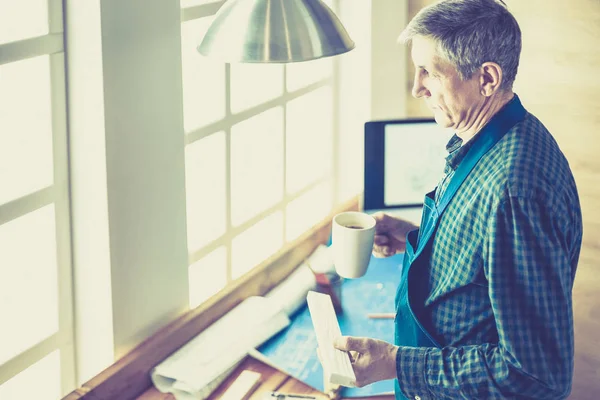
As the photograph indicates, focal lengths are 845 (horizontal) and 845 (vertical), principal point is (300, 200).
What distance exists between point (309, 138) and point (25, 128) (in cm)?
135

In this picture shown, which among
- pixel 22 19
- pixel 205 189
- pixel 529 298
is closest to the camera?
pixel 529 298

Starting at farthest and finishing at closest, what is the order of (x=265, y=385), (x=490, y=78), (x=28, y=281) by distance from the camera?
(x=265, y=385) → (x=28, y=281) → (x=490, y=78)

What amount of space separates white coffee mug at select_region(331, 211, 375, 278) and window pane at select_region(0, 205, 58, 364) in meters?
0.67

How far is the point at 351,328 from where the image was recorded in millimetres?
2270

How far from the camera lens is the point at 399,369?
159 centimetres

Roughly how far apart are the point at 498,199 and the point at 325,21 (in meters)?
0.45

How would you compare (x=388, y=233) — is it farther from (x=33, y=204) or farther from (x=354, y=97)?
(x=354, y=97)

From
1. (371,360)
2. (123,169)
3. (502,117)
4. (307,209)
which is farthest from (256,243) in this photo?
(502,117)

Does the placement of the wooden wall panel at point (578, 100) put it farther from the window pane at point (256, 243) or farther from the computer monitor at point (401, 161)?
the window pane at point (256, 243)

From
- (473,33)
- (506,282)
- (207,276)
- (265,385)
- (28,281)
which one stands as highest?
(473,33)

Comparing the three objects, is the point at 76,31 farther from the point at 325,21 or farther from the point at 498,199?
the point at 498,199

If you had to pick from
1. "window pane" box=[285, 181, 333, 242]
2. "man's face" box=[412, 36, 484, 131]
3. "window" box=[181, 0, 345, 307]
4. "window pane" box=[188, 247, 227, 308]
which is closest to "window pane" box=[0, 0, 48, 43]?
"window" box=[181, 0, 345, 307]

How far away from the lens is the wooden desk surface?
196cm

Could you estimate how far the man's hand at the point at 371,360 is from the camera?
63.4 inches
